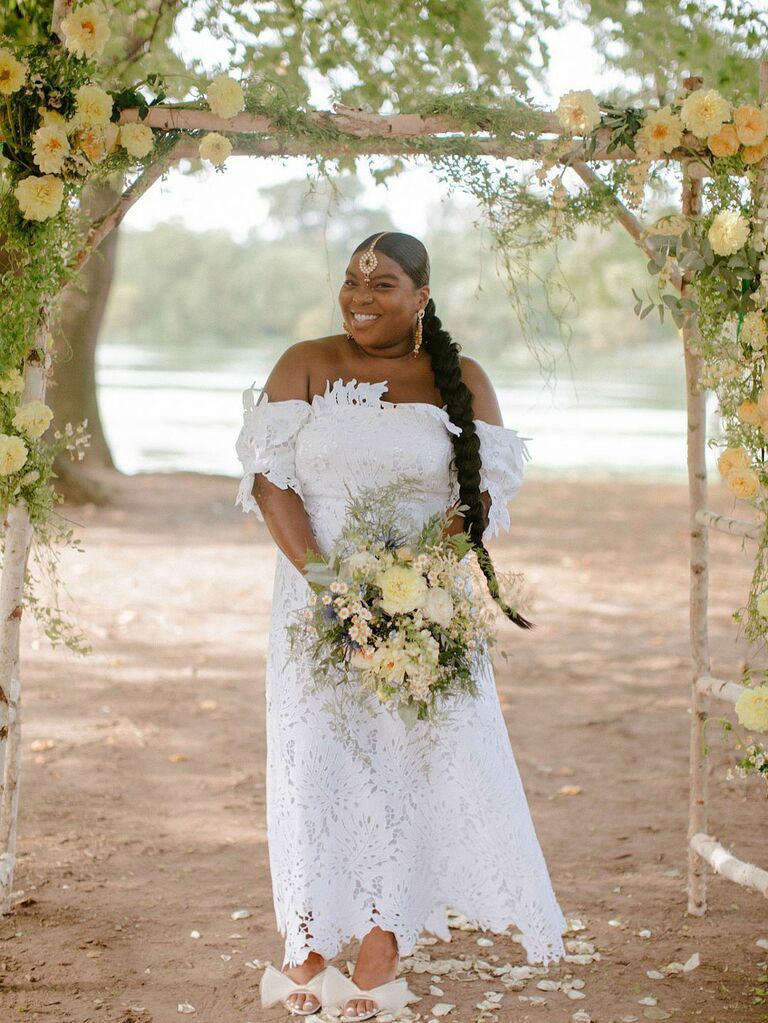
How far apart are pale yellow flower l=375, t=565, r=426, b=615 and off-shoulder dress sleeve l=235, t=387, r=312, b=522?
56cm

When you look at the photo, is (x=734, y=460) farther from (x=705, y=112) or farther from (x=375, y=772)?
(x=375, y=772)

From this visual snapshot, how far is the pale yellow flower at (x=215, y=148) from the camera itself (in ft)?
12.2

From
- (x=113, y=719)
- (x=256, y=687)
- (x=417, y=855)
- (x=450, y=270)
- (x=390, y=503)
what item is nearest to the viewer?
(x=390, y=503)

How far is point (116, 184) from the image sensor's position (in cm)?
528

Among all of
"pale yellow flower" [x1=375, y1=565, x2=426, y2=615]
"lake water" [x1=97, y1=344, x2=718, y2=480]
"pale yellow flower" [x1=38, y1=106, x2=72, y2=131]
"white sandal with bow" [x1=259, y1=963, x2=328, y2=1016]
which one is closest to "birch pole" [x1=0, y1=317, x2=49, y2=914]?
"pale yellow flower" [x1=38, y1=106, x2=72, y2=131]

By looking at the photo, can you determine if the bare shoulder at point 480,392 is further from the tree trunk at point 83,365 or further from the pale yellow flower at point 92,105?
the tree trunk at point 83,365

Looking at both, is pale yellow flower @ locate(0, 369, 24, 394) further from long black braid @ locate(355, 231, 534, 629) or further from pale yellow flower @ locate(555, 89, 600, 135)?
pale yellow flower @ locate(555, 89, 600, 135)

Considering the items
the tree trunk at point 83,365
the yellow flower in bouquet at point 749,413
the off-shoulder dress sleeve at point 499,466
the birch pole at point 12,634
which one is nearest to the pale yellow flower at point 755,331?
the yellow flower in bouquet at point 749,413

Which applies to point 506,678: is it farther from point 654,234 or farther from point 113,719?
point 654,234

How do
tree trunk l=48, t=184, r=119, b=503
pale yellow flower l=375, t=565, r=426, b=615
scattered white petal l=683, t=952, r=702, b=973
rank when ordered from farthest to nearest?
1. tree trunk l=48, t=184, r=119, b=503
2. scattered white petal l=683, t=952, r=702, b=973
3. pale yellow flower l=375, t=565, r=426, b=615

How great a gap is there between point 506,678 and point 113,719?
2.57 m

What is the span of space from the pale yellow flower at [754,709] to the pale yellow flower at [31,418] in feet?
7.62

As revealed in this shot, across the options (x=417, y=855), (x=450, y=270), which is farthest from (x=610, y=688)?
(x=450, y=270)

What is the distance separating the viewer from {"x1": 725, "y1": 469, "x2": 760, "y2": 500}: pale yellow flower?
3.45m
